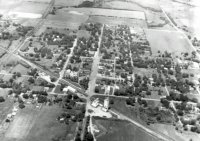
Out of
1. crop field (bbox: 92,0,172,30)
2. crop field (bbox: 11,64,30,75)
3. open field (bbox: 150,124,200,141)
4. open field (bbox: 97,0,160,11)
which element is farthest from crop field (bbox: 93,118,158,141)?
open field (bbox: 97,0,160,11)

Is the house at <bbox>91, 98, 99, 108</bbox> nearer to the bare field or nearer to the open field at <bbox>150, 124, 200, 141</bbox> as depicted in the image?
the open field at <bbox>150, 124, 200, 141</bbox>

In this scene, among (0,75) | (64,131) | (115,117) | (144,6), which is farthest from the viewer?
(144,6)

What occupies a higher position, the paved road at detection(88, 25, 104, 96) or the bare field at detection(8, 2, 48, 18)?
→ the bare field at detection(8, 2, 48, 18)

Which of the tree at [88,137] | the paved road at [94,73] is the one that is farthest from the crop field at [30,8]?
the tree at [88,137]

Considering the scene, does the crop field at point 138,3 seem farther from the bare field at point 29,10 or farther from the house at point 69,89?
the house at point 69,89

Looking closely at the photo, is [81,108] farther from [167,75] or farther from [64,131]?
[167,75]

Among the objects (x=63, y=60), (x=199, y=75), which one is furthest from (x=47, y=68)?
(x=199, y=75)
